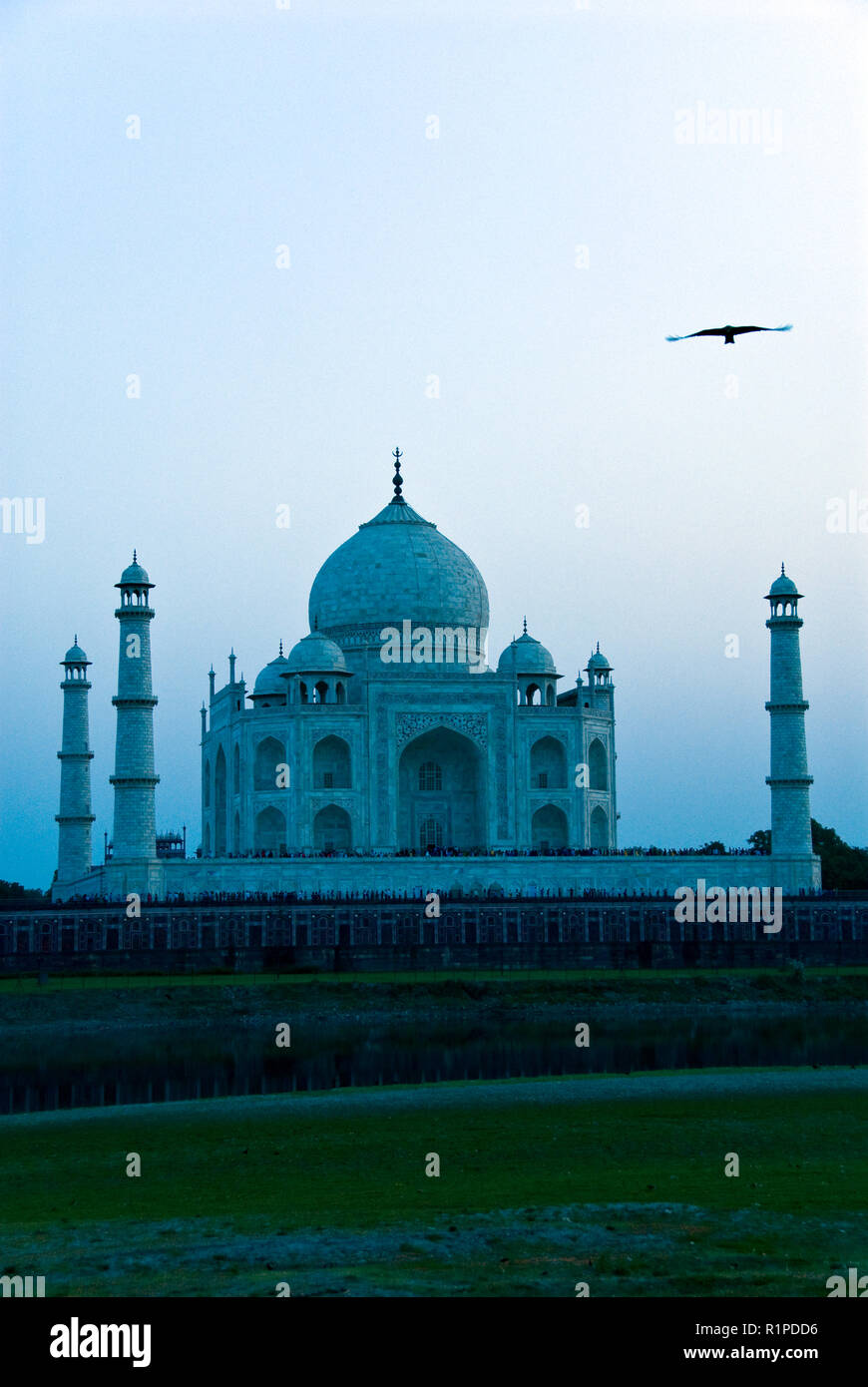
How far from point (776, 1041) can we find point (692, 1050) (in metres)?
2.44

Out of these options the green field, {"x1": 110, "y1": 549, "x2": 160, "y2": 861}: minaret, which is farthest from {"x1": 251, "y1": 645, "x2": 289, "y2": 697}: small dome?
the green field

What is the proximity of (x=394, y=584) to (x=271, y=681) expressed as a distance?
17.7 feet

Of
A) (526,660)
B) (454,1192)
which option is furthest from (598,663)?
(454,1192)

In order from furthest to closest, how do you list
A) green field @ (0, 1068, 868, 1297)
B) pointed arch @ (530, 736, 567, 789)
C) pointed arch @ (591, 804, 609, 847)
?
pointed arch @ (591, 804, 609, 847) < pointed arch @ (530, 736, 567, 789) < green field @ (0, 1068, 868, 1297)

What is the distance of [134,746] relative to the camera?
2072 inches

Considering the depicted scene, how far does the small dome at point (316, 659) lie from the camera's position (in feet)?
197

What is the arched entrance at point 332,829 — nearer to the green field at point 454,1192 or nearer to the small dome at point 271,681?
the small dome at point 271,681

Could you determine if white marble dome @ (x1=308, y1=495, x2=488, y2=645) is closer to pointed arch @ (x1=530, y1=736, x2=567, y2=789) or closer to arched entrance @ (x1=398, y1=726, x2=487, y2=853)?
arched entrance @ (x1=398, y1=726, x2=487, y2=853)

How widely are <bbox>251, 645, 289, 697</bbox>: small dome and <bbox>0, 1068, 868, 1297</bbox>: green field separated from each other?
125ft

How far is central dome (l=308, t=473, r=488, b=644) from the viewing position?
62906 millimetres

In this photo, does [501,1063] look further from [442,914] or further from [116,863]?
[116,863]

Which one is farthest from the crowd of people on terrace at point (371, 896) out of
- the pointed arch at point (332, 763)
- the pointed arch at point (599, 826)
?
the pointed arch at point (599, 826)
